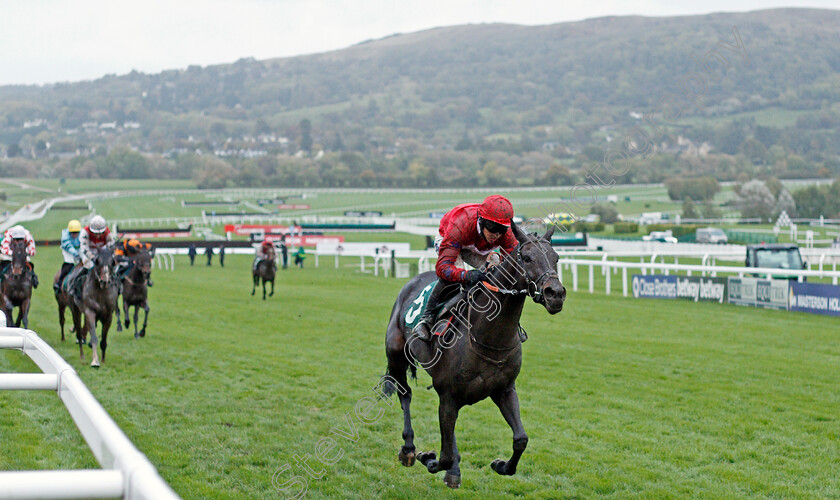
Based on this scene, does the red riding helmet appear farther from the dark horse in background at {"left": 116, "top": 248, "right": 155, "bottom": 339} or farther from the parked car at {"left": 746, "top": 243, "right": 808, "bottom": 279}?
the parked car at {"left": 746, "top": 243, "right": 808, "bottom": 279}

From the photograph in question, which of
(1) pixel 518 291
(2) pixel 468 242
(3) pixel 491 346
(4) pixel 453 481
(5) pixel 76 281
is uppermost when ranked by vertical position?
(2) pixel 468 242

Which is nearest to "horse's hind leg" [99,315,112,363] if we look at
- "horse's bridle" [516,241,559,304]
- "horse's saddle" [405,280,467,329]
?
"horse's saddle" [405,280,467,329]

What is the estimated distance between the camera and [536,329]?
14242 mm

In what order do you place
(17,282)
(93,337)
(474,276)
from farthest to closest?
(17,282)
(93,337)
(474,276)

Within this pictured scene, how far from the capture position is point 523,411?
787cm

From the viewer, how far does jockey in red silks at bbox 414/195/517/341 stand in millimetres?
5055

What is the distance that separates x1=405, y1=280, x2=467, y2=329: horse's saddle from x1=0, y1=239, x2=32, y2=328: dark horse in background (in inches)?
303

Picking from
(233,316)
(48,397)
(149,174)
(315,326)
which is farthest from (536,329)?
(149,174)

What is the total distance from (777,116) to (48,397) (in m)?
150

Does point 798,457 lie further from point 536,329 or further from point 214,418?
point 536,329

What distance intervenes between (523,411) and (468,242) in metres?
2.94

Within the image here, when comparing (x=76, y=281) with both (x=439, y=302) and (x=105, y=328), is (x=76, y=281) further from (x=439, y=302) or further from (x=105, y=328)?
(x=439, y=302)

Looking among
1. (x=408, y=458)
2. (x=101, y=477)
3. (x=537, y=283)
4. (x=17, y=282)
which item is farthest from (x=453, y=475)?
(x=17, y=282)

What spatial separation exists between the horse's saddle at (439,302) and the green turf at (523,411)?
1157 millimetres
